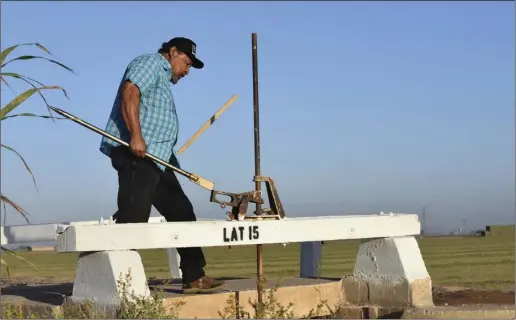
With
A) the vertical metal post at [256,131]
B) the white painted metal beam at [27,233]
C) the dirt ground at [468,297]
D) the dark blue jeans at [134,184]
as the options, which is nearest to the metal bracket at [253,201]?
the vertical metal post at [256,131]

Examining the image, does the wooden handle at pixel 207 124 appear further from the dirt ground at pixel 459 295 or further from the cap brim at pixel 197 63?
the dirt ground at pixel 459 295

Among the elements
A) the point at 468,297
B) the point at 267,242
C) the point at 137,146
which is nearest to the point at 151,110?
the point at 137,146

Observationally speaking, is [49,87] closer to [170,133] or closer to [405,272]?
[170,133]

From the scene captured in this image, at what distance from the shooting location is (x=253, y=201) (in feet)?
18.7

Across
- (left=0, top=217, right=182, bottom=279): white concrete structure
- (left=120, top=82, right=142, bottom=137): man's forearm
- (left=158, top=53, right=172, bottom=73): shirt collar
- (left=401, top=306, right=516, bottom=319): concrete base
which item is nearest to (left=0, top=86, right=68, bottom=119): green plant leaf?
(left=120, top=82, right=142, bottom=137): man's forearm

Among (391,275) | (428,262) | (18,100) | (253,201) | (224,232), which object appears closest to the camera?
(18,100)

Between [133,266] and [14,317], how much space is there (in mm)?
867

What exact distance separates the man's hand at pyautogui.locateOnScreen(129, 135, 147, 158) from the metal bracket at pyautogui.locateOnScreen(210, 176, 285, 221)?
2.01 ft

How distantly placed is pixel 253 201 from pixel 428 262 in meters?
2.90

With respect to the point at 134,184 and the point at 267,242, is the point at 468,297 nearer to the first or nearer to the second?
the point at 267,242

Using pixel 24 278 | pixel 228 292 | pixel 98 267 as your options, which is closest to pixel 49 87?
pixel 98 267

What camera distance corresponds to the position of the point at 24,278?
9.48 metres

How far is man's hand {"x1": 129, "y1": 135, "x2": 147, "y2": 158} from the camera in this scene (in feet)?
17.2

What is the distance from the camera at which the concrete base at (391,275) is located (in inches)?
235
